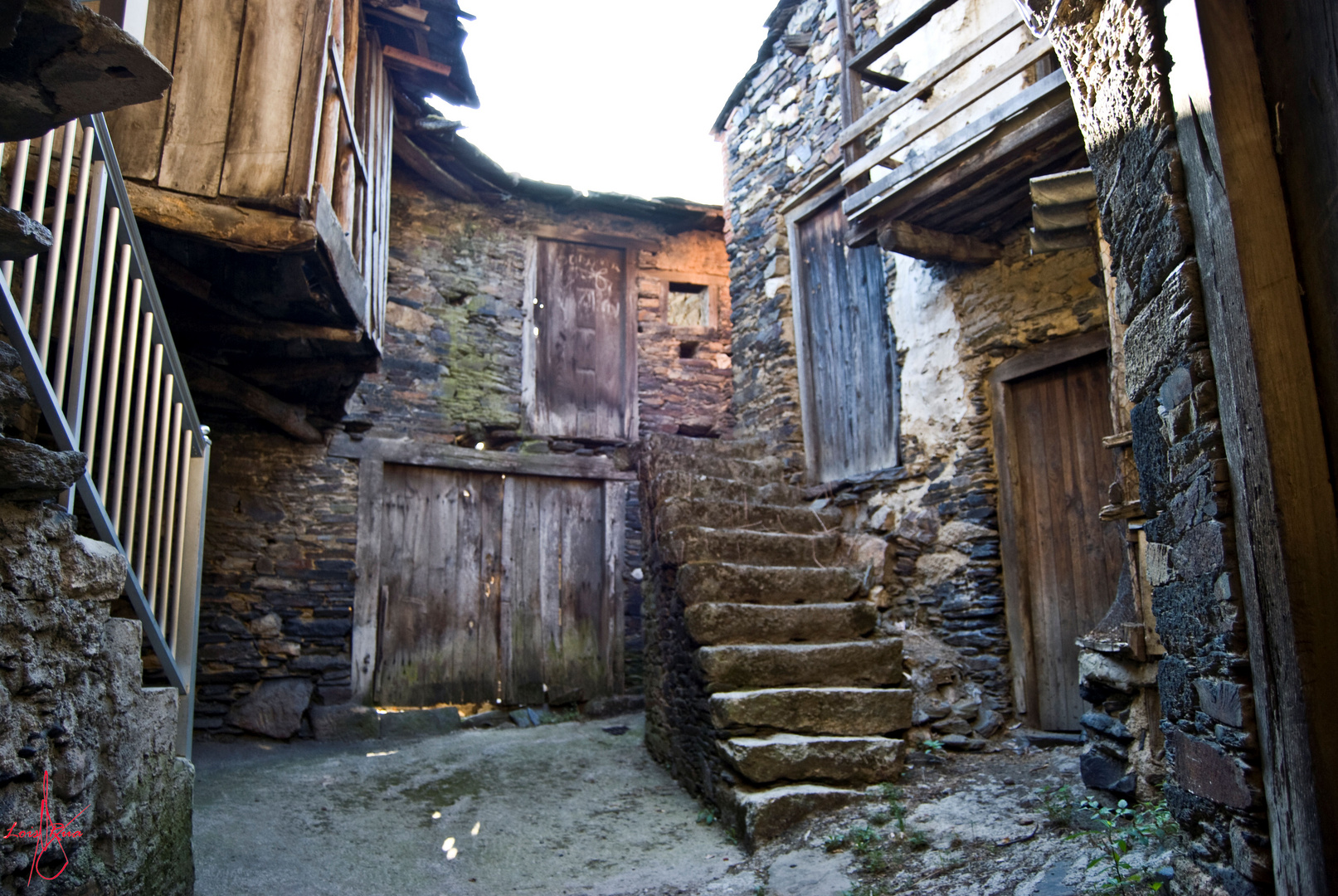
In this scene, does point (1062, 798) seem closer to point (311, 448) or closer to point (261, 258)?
point (261, 258)

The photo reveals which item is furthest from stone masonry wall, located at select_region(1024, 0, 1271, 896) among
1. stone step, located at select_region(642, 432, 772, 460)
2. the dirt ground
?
stone step, located at select_region(642, 432, 772, 460)

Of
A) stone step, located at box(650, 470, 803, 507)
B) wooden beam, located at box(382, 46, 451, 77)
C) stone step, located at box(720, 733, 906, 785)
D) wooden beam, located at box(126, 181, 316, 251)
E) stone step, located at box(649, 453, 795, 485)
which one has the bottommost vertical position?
stone step, located at box(720, 733, 906, 785)

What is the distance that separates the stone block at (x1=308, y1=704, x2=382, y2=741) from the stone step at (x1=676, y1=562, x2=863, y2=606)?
3.27 metres

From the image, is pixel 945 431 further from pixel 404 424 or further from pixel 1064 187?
pixel 404 424

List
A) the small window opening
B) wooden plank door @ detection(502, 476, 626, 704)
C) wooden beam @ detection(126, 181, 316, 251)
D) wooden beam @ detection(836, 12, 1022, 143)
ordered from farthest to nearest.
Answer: the small window opening < wooden plank door @ detection(502, 476, 626, 704) < wooden beam @ detection(836, 12, 1022, 143) < wooden beam @ detection(126, 181, 316, 251)

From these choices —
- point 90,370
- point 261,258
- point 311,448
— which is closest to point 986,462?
point 261,258

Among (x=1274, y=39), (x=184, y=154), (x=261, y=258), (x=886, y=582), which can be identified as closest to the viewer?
(x=1274, y=39)

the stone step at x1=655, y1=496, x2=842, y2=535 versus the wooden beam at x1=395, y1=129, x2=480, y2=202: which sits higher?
the wooden beam at x1=395, y1=129, x2=480, y2=202

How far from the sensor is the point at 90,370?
2383mm

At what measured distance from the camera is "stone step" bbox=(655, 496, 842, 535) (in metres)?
5.08

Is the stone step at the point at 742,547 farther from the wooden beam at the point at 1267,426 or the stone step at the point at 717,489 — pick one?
the wooden beam at the point at 1267,426

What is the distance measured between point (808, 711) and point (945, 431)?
2018 millimetres

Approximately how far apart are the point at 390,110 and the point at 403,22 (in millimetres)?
844

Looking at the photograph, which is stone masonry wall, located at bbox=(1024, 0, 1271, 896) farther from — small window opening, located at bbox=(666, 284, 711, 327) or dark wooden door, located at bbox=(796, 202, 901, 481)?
small window opening, located at bbox=(666, 284, 711, 327)
